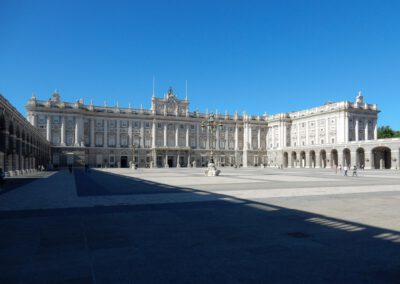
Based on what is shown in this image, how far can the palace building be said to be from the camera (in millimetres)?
78062

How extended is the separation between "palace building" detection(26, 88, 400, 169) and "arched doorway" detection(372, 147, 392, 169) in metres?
0.25

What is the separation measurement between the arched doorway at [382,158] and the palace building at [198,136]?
0.82ft

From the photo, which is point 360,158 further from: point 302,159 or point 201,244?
point 201,244

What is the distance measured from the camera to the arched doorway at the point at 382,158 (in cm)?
7550

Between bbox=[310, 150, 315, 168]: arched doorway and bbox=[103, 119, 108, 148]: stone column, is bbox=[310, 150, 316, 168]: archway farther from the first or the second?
bbox=[103, 119, 108, 148]: stone column

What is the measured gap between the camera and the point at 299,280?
504 cm

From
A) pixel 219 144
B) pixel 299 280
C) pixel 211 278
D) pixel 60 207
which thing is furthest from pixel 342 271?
pixel 219 144

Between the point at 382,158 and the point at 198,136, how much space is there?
5117 cm

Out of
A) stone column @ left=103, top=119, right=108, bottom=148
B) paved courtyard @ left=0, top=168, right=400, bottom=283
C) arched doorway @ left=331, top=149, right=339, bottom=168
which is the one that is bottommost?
paved courtyard @ left=0, top=168, right=400, bottom=283

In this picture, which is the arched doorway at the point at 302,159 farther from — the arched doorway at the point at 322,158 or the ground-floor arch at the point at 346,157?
the ground-floor arch at the point at 346,157

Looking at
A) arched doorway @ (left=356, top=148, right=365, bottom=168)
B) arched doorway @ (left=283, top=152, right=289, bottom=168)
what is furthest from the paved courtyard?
arched doorway @ (left=283, top=152, right=289, bottom=168)

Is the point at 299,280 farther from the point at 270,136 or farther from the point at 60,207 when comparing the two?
the point at 270,136

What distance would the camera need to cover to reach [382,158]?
7625cm

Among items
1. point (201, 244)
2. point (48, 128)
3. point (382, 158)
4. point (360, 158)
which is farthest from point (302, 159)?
point (201, 244)
